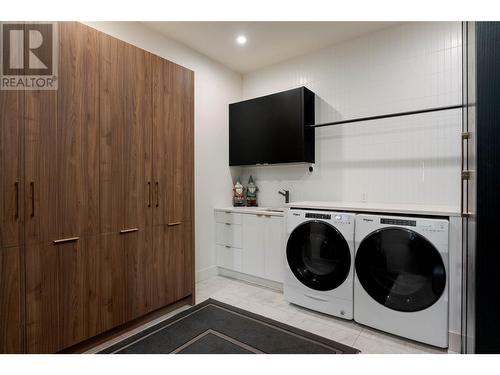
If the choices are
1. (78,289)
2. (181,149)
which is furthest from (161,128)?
(78,289)

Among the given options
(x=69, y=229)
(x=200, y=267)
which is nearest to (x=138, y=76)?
(x=69, y=229)

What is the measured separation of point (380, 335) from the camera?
6.71 ft

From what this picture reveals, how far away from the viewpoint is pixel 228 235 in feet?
10.6

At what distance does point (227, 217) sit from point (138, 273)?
1322 millimetres

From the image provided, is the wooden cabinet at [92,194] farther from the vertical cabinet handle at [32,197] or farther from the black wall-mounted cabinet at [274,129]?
the black wall-mounted cabinet at [274,129]

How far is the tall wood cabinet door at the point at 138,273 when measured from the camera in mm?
2018

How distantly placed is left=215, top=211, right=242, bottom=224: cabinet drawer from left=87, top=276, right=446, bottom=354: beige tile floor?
2.32 ft

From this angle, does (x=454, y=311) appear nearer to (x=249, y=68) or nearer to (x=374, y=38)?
(x=374, y=38)

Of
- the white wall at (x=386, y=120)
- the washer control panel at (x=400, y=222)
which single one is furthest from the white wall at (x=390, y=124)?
the washer control panel at (x=400, y=222)

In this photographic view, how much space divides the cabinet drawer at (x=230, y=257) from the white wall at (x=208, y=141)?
0.31ft

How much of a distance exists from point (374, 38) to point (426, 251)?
2130mm

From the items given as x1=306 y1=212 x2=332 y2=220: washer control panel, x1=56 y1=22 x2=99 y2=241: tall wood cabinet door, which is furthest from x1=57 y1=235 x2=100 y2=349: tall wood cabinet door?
x1=306 y1=212 x2=332 y2=220: washer control panel

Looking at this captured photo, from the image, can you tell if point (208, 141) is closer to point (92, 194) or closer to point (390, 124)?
point (92, 194)

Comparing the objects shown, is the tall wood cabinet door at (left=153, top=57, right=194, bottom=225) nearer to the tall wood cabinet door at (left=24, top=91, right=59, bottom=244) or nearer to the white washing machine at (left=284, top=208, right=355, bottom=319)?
the tall wood cabinet door at (left=24, top=91, right=59, bottom=244)
